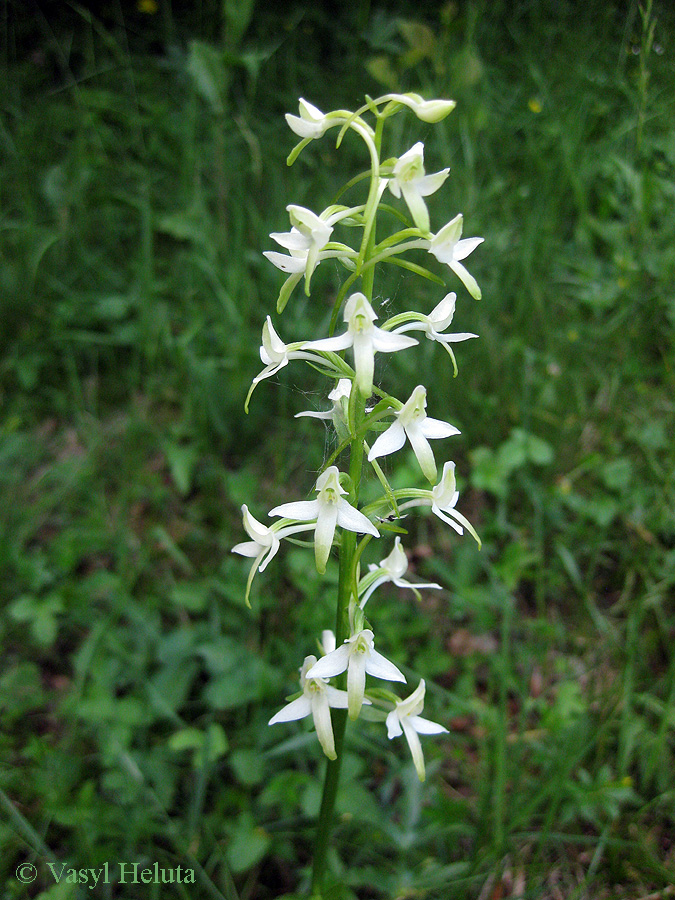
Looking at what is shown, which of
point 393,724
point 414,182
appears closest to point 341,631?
point 393,724

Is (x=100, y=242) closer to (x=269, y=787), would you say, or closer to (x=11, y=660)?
(x=11, y=660)

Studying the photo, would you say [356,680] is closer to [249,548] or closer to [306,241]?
[249,548]

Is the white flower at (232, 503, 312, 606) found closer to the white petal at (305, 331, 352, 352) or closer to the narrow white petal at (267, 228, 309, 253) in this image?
the white petal at (305, 331, 352, 352)

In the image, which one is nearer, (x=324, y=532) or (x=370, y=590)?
(x=324, y=532)

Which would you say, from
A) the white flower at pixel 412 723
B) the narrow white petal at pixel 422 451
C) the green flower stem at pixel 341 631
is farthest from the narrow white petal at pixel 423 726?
the narrow white petal at pixel 422 451

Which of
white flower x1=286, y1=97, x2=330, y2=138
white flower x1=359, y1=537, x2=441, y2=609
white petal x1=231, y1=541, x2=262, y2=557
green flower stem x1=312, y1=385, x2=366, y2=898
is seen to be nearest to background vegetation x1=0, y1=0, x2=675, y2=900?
green flower stem x1=312, y1=385, x2=366, y2=898

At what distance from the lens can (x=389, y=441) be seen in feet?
3.56

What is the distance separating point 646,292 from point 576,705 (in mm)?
1706

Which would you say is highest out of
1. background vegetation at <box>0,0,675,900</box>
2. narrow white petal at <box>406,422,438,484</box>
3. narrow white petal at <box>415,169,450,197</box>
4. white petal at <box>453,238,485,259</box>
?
narrow white petal at <box>415,169,450,197</box>

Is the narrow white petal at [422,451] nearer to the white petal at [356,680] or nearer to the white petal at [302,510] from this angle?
the white petal at [302,510]

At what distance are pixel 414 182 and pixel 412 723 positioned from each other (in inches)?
39.7

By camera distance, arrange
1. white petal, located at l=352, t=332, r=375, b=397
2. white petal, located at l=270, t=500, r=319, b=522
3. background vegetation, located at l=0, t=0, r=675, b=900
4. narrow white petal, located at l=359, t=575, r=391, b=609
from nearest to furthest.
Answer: white petal, located at l=352, t=332, r=375, b=397 < white petal, located at l=270, t=500, r=319, b=522 < narrow white petal, located at l=359, t=575, r=391, b=609 < background vegetation, located at l=0, t=0, r=675, b=900

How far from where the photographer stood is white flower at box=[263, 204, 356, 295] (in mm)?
1049

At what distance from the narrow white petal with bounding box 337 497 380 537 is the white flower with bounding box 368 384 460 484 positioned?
0.36 ft
